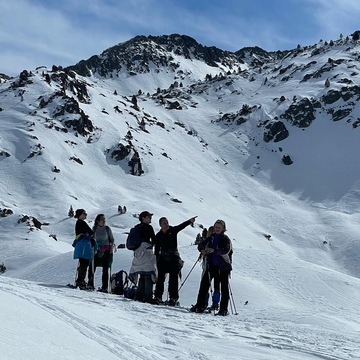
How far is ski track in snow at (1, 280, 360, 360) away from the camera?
5848 mm

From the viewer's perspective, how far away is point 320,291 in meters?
18.8

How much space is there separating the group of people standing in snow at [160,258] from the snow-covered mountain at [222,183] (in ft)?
3.24

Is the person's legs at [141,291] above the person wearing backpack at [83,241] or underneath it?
underneath

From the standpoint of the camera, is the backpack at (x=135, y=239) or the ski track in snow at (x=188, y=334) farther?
the backpack at (x=135, y=239)

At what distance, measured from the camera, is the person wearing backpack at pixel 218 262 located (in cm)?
1052

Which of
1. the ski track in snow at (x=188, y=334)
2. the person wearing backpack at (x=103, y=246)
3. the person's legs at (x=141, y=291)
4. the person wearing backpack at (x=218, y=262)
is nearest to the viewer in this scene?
the ski track in snow at (x=188, y=334)

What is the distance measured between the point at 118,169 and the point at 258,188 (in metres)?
23.6

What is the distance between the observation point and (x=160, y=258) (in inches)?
450

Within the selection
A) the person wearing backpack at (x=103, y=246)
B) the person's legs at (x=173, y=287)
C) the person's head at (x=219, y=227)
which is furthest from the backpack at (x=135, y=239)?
the person wearing backpack at (x=103, y=246)

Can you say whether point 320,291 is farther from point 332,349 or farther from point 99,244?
point 332,349

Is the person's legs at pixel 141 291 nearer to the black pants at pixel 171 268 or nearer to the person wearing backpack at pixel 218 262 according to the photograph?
the black pants at pixel 171 268

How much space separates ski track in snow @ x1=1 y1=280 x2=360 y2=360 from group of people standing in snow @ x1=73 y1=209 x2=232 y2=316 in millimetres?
1187

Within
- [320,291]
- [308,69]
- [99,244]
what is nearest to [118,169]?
[320,291]

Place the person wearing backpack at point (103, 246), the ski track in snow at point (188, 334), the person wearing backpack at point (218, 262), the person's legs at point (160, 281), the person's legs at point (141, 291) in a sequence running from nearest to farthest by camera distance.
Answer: the ski track in snow at point (188, 334), the person wearing backpack at point (218, 262), the person's legs at point (141, 291), the person's legs at point (160, 281), the person wearing backpack at point (103, 246)
